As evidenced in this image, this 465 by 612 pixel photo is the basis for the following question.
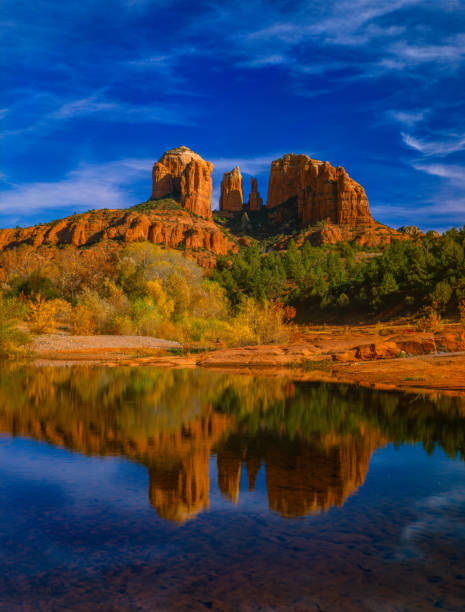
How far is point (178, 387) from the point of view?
659 inches

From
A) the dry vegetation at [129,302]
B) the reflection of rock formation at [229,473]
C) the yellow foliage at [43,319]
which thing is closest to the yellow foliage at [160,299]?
the dry vegetation at [129,302]

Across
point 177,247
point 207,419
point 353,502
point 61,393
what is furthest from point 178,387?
point 177,247

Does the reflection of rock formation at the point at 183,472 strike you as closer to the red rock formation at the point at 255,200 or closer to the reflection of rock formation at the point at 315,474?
the reflection of rock formation at the point at 315,474

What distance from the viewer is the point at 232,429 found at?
33.8 ft

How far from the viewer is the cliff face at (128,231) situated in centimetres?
10688

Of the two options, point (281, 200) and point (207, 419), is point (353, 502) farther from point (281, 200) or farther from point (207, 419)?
point (281, 200)

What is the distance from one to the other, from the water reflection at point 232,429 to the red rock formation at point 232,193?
149 metres

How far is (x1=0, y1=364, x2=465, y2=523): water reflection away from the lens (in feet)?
21.6

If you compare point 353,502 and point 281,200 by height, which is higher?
point 281,200

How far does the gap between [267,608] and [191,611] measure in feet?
1.86

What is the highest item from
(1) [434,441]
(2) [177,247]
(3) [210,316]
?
(2) [177,247]

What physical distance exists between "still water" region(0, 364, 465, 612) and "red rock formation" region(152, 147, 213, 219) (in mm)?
128859

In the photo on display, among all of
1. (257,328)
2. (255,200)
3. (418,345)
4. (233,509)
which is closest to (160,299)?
(257,328)

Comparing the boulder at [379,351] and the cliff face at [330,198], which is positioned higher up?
the cliff face at [330,198]
